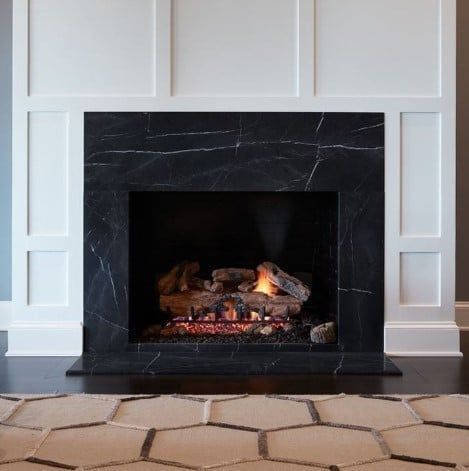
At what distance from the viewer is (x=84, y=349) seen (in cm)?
353

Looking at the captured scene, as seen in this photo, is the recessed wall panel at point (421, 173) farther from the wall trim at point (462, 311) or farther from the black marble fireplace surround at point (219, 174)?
the wall trim at point (462, 311)

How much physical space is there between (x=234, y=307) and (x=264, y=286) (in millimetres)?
210

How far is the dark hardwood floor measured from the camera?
2879 millimetres

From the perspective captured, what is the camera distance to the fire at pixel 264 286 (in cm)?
387

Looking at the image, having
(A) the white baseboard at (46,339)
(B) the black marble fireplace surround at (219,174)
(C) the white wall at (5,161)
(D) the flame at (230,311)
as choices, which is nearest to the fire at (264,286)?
(D) the flame at (230,311)

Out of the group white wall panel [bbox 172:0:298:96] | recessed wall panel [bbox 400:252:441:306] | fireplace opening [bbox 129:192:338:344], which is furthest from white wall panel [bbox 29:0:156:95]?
recessed wall panel [bbox 400:252:441:306]

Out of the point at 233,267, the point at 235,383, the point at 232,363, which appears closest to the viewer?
the point at 235,383

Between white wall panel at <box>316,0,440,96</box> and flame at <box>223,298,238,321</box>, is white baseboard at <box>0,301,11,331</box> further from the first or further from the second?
white wall panel at <box>316,0,440,96</box>

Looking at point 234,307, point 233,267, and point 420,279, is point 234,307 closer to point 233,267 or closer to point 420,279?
point 233,267

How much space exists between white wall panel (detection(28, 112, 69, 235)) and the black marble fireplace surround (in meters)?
0.11

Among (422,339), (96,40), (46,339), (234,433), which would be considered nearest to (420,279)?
(422,339)

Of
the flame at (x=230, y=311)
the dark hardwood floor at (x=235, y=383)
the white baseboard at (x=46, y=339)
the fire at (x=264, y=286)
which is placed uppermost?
the fire at (x=264, y=286)

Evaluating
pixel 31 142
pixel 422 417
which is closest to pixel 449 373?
pixel 422 417

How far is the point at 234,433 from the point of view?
230cm
